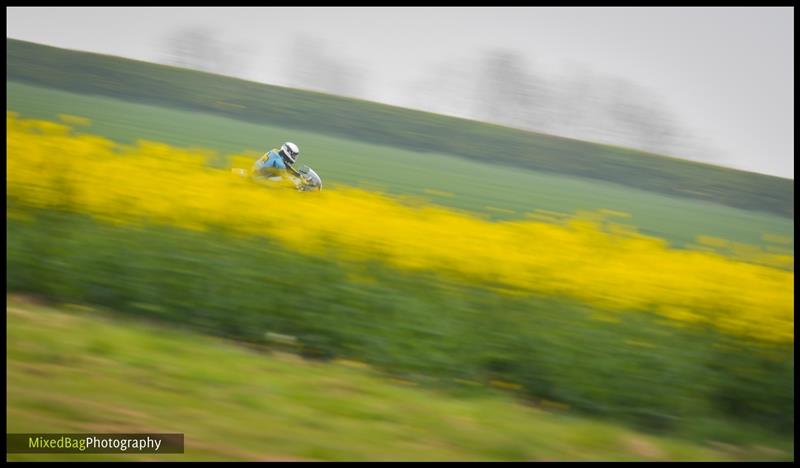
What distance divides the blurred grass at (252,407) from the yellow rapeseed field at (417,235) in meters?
1.21

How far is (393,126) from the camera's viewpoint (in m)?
26.2

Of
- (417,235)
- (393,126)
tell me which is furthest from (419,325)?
(393,126)

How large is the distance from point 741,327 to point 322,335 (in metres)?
3.44

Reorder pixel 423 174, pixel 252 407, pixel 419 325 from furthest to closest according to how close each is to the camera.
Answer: pixel 423 174 < pixel 419 325 < pixel 252 407

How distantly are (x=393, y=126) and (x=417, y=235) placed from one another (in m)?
19.4

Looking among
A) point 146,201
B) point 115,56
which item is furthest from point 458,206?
point 115,56

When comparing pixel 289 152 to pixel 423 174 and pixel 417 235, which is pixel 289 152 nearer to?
pixel 417 235

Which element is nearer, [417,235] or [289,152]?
[417,235]

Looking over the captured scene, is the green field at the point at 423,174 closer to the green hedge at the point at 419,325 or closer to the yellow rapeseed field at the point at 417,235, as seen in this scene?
the yellow rapeseed field at the point at 417,235

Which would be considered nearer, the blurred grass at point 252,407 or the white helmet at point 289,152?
the blurred grass at point 252,407

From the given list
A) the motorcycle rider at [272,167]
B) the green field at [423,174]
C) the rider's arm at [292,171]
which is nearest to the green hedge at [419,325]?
the motorcycle rider at [272,167]

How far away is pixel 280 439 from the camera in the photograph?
453 centimetres

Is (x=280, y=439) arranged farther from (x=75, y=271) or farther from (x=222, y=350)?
(x=75, y=271)

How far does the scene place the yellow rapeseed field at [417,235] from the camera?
264 inches
